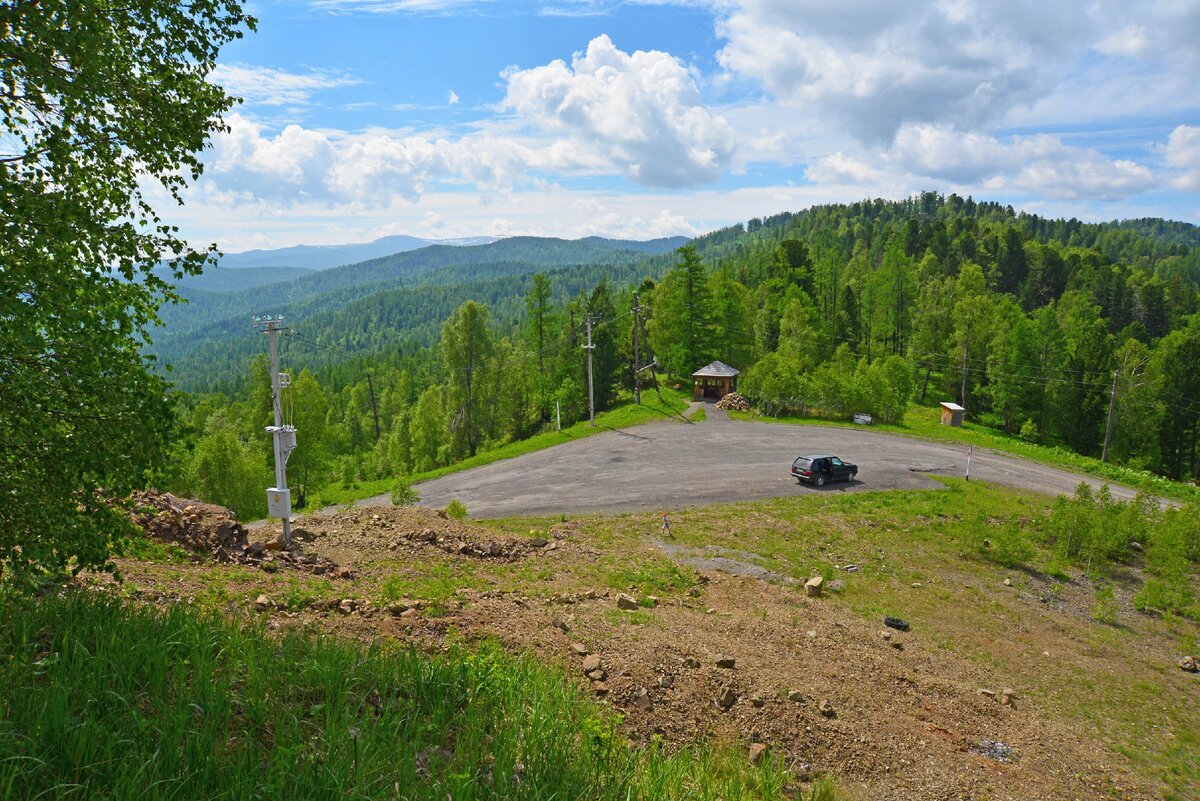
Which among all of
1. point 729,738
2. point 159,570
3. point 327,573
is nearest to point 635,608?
point 729,738

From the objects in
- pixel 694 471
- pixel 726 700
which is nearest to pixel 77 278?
pixel 726 700

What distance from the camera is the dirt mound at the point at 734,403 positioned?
161 feet

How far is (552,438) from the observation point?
4184 centimetres

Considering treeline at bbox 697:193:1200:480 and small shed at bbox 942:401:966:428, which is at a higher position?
treeline at bbox 697:193:1200:480

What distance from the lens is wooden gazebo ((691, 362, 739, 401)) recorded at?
52844mm

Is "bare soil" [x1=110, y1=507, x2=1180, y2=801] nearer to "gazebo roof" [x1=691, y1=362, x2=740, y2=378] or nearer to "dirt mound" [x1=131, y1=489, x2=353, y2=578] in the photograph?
"dirt mound" [x1=131, y1=489, x2=353, y2=578]

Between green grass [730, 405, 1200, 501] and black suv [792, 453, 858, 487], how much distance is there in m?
14.2

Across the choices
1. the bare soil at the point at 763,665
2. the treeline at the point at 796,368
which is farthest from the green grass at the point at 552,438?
the bare soil at the point at 763,665

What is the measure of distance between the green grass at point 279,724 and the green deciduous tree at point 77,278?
3.57ft

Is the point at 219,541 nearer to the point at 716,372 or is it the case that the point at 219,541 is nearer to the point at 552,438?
the point at 552,438

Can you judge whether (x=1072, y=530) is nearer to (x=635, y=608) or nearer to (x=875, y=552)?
(x=875, y=552)

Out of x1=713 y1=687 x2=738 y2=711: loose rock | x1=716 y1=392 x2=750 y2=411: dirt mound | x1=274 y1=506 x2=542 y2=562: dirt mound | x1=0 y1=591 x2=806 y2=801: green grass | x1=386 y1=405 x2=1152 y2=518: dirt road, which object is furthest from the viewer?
x1=716 y1=392 x2=750 y2=411: dirt mound

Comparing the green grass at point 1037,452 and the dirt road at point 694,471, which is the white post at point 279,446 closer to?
the dirt road at point 694,471

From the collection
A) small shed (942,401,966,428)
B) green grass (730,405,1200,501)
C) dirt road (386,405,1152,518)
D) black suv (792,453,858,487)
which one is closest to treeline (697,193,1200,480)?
green grass (730,405,1200,501)
